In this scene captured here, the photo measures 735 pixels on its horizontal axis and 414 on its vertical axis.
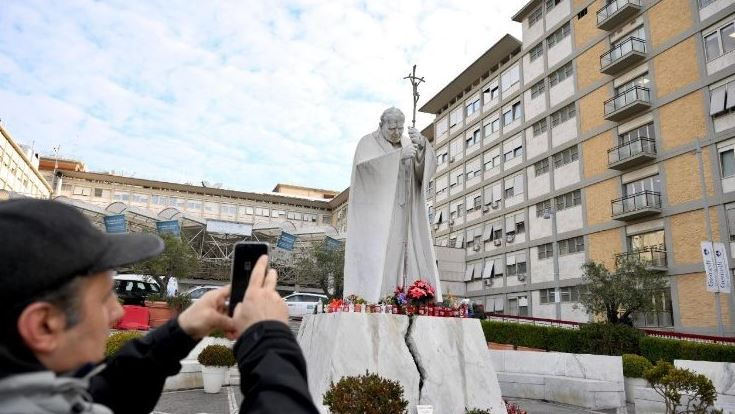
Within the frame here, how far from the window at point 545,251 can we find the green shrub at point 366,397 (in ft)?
104

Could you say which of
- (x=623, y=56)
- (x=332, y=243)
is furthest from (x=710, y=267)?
(x=332, y=243)

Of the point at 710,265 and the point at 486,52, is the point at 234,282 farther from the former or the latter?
the point at 486,52

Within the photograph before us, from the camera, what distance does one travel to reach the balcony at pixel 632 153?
28344 mm

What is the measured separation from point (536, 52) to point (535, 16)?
9.18ft

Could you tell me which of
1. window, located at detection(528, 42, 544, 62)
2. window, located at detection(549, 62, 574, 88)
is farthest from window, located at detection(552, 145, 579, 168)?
window, located at detection(528, 42, 544, 62)

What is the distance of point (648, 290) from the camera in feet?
81.7

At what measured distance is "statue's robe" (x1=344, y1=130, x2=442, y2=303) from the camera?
9.14 metres

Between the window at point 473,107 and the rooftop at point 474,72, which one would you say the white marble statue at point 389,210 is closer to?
the rooftop at point 474,72

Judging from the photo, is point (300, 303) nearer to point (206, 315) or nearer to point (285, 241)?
point (285, 241)

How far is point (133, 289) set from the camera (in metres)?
24.4

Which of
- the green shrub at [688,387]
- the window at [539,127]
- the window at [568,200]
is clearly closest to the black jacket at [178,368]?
the green shrub at [688,387]

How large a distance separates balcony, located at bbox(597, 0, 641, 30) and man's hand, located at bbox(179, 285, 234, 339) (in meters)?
33.6

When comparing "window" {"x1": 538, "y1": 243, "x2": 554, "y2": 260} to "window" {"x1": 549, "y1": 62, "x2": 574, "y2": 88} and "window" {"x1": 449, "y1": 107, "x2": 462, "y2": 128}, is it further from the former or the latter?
"window" {"x1": 449, "y1": 107, "x2": 462, "y2": 128}

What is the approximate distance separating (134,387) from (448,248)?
43.5 metres
